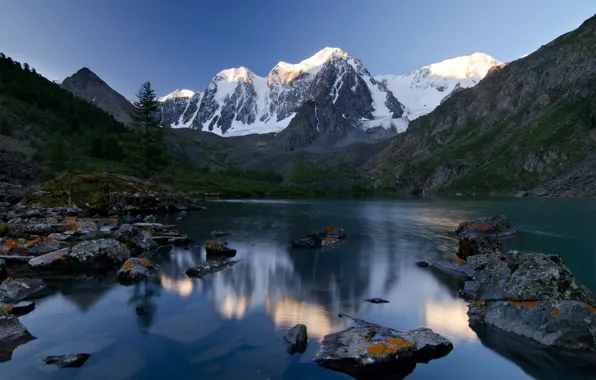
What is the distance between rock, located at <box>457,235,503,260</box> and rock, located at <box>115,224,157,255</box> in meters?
25.1

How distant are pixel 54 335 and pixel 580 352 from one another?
60.8 feet

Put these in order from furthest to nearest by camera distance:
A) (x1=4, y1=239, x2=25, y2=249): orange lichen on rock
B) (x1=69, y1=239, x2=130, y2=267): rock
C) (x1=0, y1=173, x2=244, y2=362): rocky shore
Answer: (x1=4, y1=239, x2=25, y2=249): orange lichen on rock
(x1=69, y1=239, x2=130, y2=267): rock
(x1=0, y1=173, x2=244, y2=362): rocky shore

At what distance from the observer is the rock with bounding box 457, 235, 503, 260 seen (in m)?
26.2

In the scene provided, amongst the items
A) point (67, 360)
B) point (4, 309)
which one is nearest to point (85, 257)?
point (4, 309)

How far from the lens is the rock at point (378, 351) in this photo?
11.3 m

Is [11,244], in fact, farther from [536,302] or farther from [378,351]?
[536,302]

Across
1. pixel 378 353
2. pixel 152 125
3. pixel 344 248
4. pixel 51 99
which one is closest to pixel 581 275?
pixel 344 248

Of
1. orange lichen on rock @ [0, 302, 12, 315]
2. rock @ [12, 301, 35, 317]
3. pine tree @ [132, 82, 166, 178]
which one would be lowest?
rock @ [12, 301, 35, 317]

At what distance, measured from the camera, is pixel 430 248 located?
34.6m

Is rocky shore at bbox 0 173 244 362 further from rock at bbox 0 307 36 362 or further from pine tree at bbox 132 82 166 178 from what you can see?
pine tree at bbox 132 82 166 178

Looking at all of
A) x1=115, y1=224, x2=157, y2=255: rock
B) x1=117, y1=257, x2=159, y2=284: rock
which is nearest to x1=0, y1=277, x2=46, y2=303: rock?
x1=117, y1=257, x2=159, y2=284: rock

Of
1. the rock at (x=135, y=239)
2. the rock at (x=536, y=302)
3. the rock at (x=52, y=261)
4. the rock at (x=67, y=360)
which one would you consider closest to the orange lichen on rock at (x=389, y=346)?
the rock at (x=536, y=302)

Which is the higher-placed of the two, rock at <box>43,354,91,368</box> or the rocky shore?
the rocky shore

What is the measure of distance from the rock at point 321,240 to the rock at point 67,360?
2345 cm
